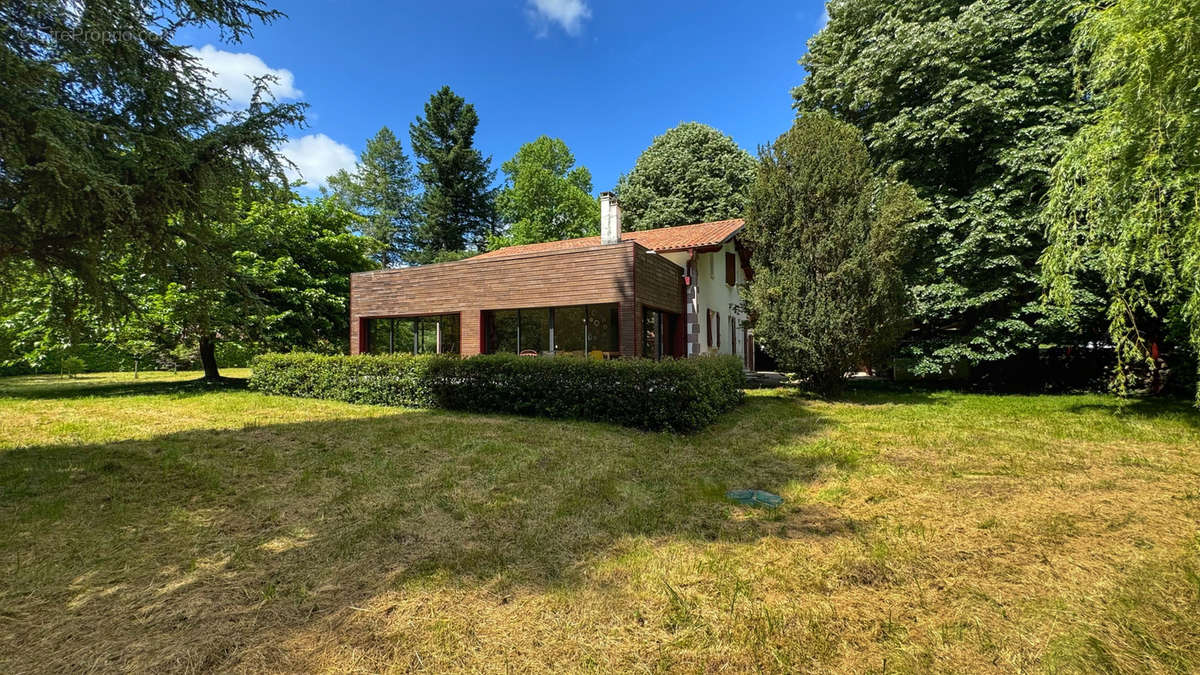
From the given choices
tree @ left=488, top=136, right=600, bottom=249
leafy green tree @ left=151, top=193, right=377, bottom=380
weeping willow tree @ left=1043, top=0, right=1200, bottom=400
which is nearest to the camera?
weeping willow tree @ left=1043, top=0, right=1200, bottom=400

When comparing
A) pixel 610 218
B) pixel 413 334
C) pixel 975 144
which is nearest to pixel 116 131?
pixel 610 218

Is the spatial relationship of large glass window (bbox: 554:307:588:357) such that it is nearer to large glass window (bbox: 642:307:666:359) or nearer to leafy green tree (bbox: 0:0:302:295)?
→ large glass window (bbox: 642:307:666:359)

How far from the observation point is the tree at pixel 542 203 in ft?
113

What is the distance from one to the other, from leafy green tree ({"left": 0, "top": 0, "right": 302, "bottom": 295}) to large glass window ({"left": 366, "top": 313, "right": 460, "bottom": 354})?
9.53 metres

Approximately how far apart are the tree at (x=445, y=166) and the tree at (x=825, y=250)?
84.7 feet

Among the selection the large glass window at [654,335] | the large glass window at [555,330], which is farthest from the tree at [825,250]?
the large glass window at [555,330]

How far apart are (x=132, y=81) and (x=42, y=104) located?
0.95 m

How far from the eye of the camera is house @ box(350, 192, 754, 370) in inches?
471

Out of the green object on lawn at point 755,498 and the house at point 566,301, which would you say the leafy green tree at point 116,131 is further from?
the house at point 566,301

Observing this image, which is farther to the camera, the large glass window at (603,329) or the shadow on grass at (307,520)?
the large glass window at (603,329)

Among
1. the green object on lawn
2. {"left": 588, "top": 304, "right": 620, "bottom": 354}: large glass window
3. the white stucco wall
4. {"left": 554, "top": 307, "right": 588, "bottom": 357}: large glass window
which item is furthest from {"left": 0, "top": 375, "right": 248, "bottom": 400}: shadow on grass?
the green object on lawn

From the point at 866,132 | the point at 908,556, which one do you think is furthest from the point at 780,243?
the point at 908,556

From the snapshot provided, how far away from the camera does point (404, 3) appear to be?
1347 cm

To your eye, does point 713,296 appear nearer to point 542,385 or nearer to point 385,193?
point 542,385
